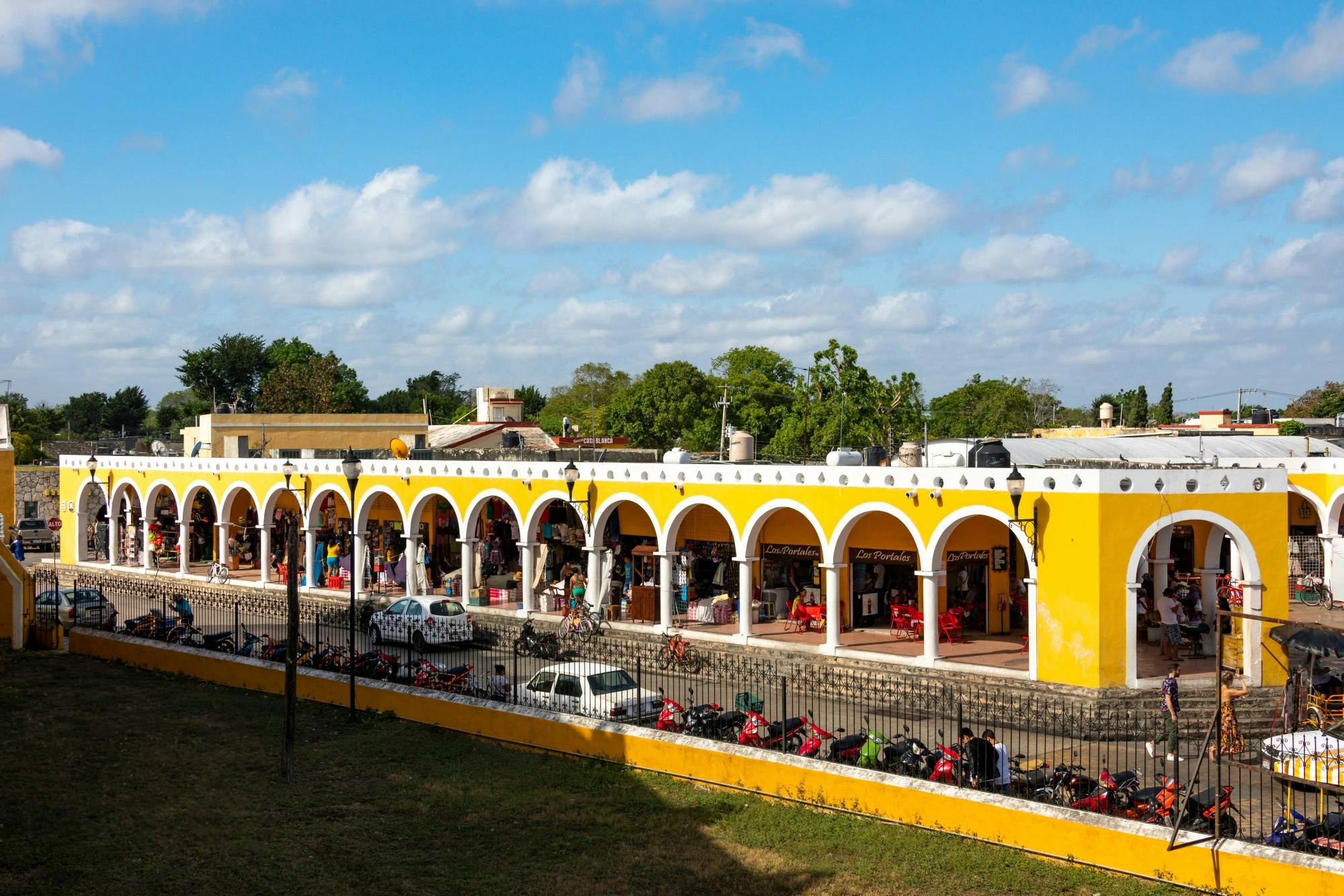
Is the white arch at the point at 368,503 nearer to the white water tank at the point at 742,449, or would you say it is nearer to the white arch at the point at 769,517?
the white water tank at the point at 742,449

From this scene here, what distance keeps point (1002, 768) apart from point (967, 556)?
899 cm

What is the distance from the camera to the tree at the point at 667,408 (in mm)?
58312

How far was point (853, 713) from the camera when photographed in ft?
54.6

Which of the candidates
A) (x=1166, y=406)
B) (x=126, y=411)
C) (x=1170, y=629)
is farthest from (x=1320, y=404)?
(x=126, y=411)

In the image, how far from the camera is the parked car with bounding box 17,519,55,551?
42.0 metres

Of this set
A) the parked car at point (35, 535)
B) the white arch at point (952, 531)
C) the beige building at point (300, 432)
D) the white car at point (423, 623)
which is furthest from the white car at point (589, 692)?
the parked car at point (35, 535)

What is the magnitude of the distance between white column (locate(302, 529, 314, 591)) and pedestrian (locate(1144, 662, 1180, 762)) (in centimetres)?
1871

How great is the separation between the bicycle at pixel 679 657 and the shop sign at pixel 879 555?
11.2ft

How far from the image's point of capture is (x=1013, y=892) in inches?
384

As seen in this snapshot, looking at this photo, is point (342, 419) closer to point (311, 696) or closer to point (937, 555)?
point (311, 696)

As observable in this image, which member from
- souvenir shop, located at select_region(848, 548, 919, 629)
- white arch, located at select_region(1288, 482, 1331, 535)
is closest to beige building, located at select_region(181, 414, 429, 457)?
souvenir shop, located at select_region(848, 548, 919, 629)

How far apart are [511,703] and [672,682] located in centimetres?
468

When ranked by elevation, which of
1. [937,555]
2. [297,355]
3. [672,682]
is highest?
[297,355]

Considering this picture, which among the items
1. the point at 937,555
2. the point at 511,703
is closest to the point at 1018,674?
the point at 937,555
